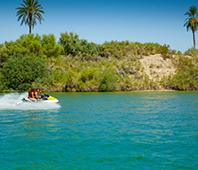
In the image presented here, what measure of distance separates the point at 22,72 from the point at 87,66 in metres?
22.2

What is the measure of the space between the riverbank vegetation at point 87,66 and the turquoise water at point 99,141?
100 ft

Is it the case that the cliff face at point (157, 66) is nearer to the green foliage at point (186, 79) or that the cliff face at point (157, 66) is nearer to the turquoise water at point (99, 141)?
the green foliage at point (186, 79)

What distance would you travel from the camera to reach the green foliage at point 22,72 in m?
60.1

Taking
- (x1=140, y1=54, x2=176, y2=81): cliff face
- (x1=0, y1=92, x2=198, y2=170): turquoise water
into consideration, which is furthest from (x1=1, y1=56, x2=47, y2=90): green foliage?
(x1=0, y1=92, x2=198, y2=170): turquoise water

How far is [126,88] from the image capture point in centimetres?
7100

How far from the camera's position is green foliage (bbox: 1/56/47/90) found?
197 ft

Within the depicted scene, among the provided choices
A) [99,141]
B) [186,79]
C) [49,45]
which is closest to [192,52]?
[186,79]

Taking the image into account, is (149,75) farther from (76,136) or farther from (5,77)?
(76,136)

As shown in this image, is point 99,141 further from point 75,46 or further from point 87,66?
point 75,46

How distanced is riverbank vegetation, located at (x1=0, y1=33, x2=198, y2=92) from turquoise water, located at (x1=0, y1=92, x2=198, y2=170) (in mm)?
30546

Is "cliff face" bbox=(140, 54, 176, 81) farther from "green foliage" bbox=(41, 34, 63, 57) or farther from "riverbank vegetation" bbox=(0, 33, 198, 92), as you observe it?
"green foliage" bbox=(41, 34, 63, 57)

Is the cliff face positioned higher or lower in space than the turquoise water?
higher

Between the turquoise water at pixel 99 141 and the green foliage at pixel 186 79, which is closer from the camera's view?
the turquoise water at pixel 99 141

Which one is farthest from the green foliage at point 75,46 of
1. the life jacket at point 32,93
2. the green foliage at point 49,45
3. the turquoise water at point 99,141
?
the turquoise water at point 99,141
